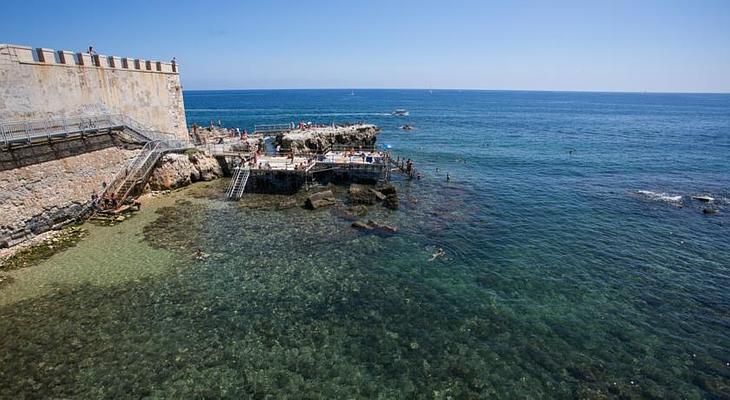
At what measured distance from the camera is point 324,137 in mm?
50469

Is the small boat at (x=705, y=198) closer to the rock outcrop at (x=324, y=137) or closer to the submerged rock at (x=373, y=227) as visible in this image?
the submerged rock at (x=373, y=227)

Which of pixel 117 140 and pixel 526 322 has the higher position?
pixel 117 140

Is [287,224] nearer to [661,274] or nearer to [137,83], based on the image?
[137,83]

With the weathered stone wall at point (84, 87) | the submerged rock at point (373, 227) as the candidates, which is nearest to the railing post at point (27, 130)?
the weathered stone wall at point (84, 87)

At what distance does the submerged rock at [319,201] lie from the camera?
29188 mm

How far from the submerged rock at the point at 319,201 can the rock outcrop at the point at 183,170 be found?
473 inches

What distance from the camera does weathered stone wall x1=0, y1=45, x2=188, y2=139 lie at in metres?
21.2

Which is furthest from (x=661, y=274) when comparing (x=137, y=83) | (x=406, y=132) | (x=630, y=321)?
(x=406, y=132)

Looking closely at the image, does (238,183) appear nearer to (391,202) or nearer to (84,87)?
(84,87)

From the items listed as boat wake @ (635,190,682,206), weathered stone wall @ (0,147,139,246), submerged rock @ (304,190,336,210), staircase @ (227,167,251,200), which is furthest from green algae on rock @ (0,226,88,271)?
boat wake @ (635,190,682,206)

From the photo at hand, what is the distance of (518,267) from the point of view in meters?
20.5

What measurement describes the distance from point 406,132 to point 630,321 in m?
65.3

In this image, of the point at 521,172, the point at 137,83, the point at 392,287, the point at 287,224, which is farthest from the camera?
the point at 521,172

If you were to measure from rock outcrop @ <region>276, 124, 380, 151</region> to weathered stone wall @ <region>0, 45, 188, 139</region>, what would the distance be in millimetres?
14128
